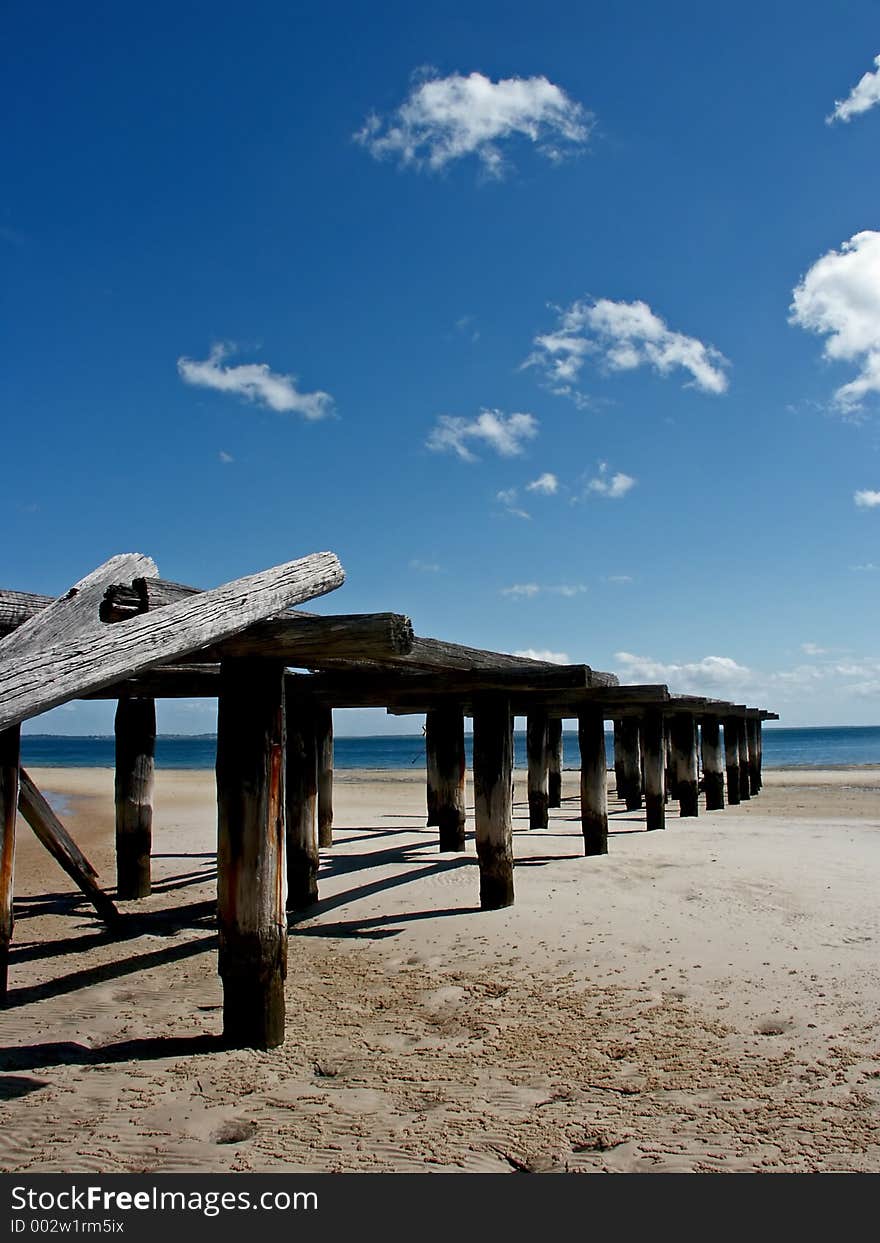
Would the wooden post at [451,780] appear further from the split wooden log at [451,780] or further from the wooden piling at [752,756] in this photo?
the wooden piling at [752,756]

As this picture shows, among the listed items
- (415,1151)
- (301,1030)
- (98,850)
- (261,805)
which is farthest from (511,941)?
(98,850)

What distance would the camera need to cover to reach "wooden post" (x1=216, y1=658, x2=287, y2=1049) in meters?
5.33

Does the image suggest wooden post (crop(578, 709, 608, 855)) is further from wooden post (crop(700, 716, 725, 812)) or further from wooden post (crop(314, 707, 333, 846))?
wooden post (crop(700, 716, 725, 812))

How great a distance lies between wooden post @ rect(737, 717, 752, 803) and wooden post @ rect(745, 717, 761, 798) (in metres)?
0.76

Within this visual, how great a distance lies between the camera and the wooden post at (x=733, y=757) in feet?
80.5

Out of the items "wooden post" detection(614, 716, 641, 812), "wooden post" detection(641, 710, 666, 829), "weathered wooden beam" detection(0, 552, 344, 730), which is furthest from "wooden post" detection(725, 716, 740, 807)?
"weathered wooden beam" detection(0, 552, 344, 730)

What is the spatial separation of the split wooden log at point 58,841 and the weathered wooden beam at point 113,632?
4.18m

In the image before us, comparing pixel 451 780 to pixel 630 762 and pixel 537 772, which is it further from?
pixel 630 762

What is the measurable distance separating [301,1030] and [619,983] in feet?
7.75

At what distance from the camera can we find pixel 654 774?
Result: 52.5ft

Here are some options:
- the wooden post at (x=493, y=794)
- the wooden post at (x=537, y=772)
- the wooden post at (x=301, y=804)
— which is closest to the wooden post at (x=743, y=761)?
the wooden post at (x=537, y=772)

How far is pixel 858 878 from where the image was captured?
9.68 m

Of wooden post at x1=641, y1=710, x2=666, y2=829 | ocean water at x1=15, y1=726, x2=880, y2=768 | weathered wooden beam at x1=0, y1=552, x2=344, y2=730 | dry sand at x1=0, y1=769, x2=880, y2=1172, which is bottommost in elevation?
ocean water at x1=15, y1=726, x2=880, y2=768
